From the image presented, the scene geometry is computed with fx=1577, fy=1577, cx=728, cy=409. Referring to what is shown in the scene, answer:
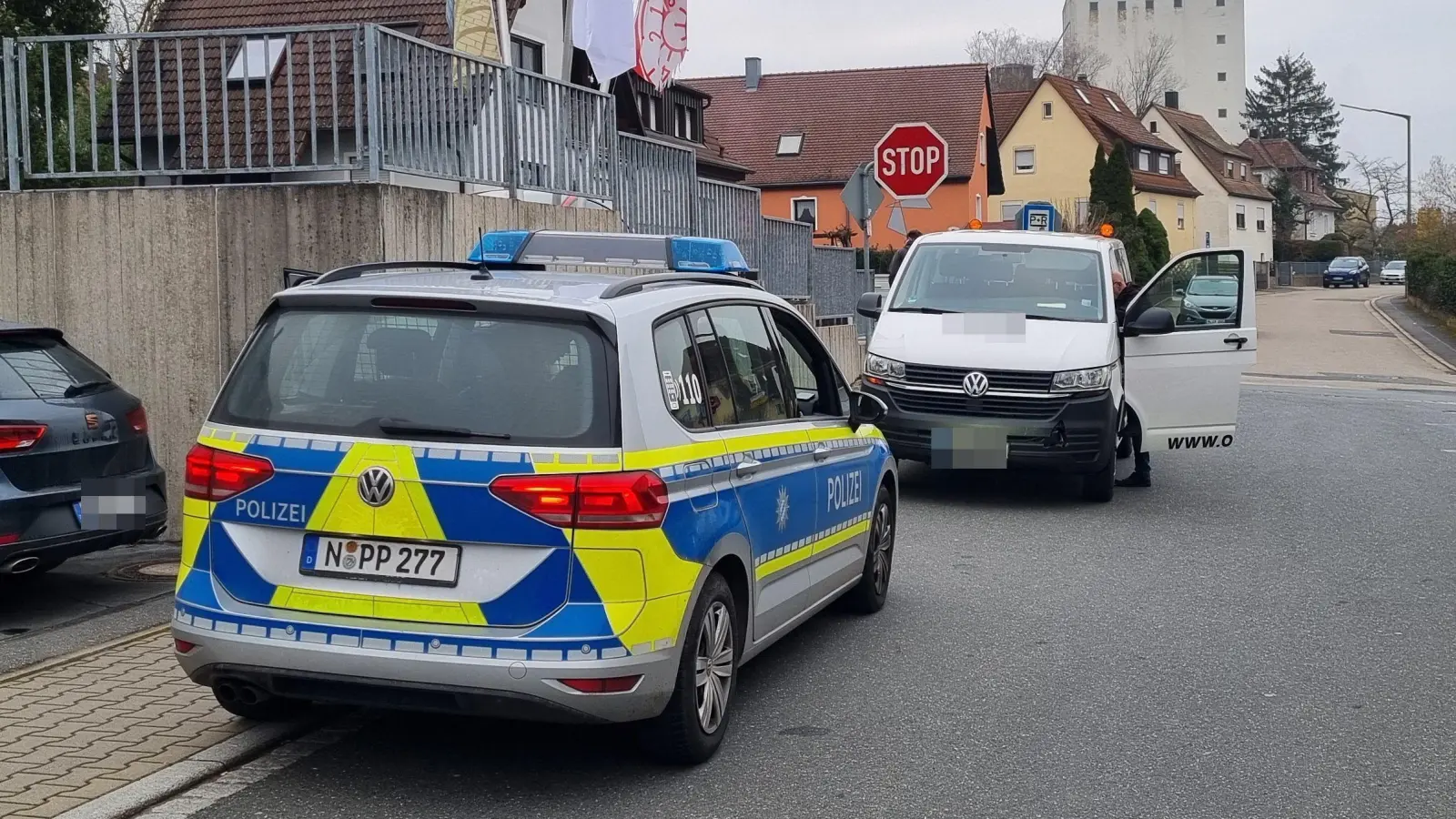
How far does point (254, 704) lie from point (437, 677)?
4.21 ft

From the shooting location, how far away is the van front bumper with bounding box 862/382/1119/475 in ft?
37.9

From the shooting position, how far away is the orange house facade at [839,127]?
6016 centimetres

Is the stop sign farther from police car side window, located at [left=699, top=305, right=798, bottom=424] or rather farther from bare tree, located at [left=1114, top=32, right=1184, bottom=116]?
bare tree, located at [left=1114, top=32, right=1184, bottom=116]

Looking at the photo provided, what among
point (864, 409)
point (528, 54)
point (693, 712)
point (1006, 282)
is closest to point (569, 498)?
point (693, 712)

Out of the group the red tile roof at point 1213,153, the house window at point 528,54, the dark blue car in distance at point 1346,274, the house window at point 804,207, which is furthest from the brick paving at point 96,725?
the red tile roof at point 1213,153

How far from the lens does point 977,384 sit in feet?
38.1

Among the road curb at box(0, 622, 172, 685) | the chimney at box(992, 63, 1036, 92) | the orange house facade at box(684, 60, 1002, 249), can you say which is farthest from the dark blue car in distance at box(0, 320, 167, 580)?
the chimney at box(992, 63, 1036, 92)

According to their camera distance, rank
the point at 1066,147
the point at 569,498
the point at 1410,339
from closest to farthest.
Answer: the point at 569,498 → the point at 1410,339 → the point at 1066,147

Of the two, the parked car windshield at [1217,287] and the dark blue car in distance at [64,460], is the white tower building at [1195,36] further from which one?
the dark blue car in distance at [64,460]

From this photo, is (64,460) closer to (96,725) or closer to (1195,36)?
(96,725)

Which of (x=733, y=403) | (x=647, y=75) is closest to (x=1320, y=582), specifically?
(x=733, y=403)

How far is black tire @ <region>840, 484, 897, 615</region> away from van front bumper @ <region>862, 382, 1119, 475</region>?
3.28m

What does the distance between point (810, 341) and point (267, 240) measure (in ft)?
13.0

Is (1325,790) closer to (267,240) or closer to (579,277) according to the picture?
(579,277)
